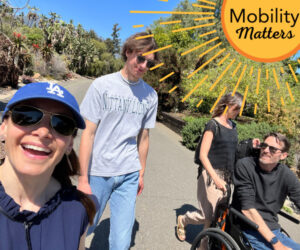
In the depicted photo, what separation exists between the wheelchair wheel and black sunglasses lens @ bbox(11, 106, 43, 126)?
6.01ft

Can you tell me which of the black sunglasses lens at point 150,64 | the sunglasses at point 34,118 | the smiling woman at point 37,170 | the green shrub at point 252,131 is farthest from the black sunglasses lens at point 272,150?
the green shrub at point 252,131

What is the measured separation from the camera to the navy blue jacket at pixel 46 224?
96cm

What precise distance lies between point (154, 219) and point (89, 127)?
7.54 feet

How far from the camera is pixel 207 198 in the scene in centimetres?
261

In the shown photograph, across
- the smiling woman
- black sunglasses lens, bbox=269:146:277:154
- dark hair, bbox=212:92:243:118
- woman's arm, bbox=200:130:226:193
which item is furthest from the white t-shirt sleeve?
black sunglasses lens, bbox=269:146:277:154

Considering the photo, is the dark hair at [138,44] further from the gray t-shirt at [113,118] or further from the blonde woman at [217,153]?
the blonde woman at [217,153]

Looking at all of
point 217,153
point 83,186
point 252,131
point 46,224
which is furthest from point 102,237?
point 252,131

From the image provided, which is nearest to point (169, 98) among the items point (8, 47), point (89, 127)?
point (8, 47)

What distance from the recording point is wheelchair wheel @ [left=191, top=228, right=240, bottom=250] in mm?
2039

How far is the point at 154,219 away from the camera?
3596 mm

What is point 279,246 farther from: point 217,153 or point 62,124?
point 62,124

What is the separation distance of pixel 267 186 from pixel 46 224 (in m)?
1.98

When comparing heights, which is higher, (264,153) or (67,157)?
(67,157)

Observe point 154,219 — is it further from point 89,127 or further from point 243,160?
point 89,127
